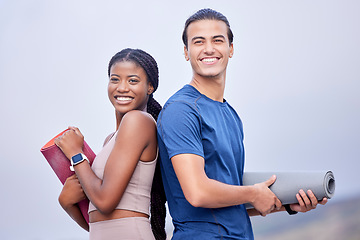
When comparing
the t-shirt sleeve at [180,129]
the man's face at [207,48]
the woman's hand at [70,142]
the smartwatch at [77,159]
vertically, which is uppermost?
the man's face at [207,48]

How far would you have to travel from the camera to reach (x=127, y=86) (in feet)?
6.58

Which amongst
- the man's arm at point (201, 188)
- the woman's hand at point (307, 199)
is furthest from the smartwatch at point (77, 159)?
the woman's hand at point (307, 199)

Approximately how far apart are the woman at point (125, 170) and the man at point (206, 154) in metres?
0.09

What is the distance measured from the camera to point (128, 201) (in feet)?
6.04

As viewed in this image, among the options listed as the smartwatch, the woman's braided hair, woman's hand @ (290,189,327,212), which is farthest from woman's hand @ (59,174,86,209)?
woman's hand @ (290,189,327,212)

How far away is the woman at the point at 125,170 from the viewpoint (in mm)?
1792

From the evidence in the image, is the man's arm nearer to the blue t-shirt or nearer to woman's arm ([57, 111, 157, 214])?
the blue t-shirt

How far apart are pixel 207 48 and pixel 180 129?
0.40 metres

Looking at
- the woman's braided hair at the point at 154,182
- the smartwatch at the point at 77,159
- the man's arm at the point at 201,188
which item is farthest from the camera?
the woman's braided hair at the point at 154,182

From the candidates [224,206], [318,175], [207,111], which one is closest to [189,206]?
[224,206]

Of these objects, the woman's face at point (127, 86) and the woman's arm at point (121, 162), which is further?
the woman's face at point (127, 86)

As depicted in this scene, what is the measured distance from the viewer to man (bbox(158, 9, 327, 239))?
1.64 metres

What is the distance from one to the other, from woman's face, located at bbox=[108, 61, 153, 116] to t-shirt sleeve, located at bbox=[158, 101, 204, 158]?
0.94 feet

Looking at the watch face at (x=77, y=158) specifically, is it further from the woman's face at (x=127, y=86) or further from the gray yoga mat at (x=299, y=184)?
the gray yoga mat at (x=299, y=184)
